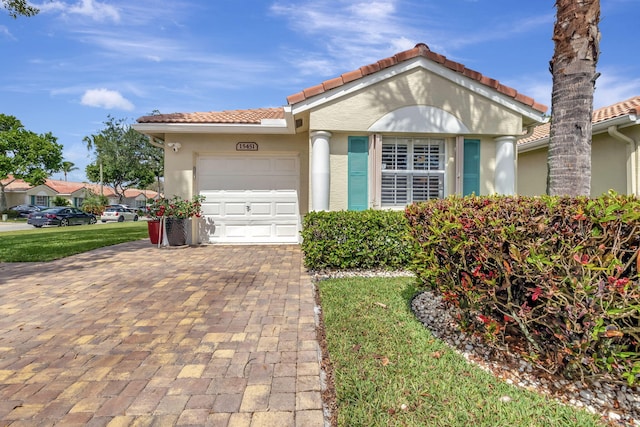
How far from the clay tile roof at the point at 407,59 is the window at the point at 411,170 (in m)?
1.65

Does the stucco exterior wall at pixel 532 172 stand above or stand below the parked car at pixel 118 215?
above

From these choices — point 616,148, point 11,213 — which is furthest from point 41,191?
point 616,148

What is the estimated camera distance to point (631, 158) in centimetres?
901

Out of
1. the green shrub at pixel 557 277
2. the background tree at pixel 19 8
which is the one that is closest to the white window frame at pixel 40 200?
Answer: the background tree at pixel 19 8

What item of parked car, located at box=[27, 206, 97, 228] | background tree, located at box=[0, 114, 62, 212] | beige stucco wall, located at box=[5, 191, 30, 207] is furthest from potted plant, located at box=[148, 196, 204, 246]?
beige stucco wall, located at box=[5, 191, 30, 207]

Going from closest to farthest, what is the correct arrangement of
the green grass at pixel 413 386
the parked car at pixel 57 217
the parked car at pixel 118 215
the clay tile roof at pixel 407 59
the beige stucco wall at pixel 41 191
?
the green grass at pixel 413 386 < the clay tile roof at pixel 407 59 < the parked car at pixel 57 217 < the parked car at pixel 118 215 < the beige stucco wall at pixel 41 191

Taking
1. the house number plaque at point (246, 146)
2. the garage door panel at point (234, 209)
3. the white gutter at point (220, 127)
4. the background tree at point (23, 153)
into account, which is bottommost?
the garage door panel at point (234, 209)

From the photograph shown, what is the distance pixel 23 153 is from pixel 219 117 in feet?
132

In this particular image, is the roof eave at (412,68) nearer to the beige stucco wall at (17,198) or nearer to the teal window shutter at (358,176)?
the teal window shutter at (358,176)

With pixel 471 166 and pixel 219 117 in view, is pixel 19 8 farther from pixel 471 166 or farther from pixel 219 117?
pixel 471 166

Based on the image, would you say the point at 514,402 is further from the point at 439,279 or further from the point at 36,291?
the point at 36,291

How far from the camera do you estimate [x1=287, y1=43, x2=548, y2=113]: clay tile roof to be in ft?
24.3

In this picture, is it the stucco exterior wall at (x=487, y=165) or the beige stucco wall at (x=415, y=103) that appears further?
the stucco exterior wall at (x=487, y=165)

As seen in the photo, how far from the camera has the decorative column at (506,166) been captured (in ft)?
25.8
